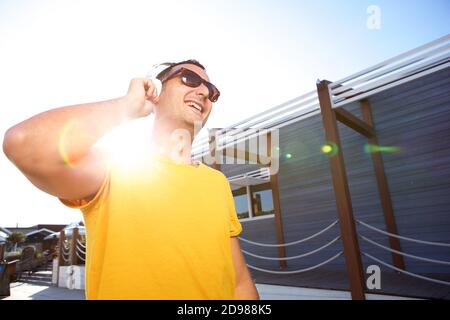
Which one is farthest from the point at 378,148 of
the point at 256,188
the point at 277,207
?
the point at 256,188

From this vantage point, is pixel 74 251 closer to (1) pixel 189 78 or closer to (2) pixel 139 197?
(1) pixel 189 78

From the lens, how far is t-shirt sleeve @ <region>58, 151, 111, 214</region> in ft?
3.33

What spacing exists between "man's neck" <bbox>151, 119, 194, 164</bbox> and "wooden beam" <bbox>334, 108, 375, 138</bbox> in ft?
18.7

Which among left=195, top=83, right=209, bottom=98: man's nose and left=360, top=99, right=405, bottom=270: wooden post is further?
left=360, top=99, right=405, bottom=270: wooden post

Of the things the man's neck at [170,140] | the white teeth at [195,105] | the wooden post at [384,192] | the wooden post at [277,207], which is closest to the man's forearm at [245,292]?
the man's neck at [170,140]

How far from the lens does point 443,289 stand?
534 centimetres

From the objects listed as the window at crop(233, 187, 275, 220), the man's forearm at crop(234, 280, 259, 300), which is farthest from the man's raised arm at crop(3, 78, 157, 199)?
the window at crop(233, 187, 275, 220)

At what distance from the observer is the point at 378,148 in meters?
8.27

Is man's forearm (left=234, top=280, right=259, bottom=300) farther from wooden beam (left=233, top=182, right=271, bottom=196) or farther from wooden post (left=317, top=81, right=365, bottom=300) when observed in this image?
wooden beam (left=233, top=182, right=271, bottom=196)

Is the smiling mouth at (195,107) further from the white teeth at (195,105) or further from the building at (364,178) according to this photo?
the building at (364,178)

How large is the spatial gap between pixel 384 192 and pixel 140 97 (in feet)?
27.5

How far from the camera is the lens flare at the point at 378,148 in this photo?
315 inches

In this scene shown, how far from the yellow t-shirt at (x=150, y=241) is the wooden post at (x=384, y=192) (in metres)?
7.74
